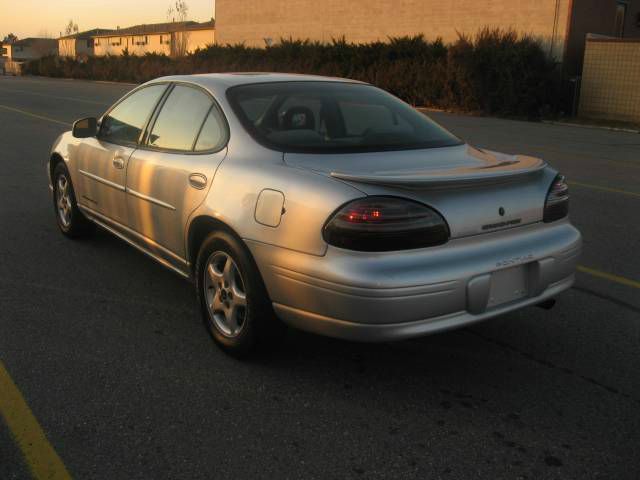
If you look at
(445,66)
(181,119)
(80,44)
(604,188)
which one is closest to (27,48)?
(80,44)

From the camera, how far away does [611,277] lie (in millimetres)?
5211

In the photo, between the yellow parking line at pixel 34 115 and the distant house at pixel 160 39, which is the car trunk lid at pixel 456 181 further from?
the distant house at pixel 160 39

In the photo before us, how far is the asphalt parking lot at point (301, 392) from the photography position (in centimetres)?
282

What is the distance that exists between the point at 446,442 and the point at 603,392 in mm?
970

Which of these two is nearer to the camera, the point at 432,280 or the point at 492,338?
the point at 432,280

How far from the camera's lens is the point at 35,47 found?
118m

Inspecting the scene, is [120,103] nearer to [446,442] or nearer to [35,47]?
[446,442]

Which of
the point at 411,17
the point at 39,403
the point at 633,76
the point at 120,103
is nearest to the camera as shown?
the point at 39,403

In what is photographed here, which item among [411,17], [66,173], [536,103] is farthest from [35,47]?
[66,173]

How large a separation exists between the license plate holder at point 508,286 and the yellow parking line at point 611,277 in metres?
2.01

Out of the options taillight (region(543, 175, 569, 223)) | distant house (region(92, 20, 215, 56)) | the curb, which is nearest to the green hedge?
the curb

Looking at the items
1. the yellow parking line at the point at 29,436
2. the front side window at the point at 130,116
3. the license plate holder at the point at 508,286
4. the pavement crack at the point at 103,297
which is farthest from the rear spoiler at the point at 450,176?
the front side window at the point at 130,116

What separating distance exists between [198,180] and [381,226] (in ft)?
4.17

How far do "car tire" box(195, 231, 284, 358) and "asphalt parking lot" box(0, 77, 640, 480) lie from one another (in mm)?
137
